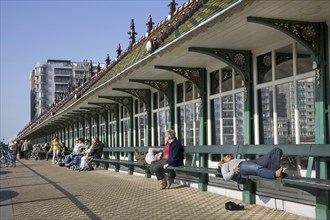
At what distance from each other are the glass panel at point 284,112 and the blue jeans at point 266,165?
1.09 metres

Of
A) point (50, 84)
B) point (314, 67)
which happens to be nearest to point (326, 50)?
point (314, 67)

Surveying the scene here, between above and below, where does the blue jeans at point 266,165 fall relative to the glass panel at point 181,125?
below

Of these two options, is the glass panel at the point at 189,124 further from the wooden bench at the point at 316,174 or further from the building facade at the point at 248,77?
the wooden bench at the point at 316,174

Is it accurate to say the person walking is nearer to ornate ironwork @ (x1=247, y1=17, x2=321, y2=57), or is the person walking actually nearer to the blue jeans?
the blue jeans

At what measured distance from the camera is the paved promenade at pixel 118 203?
7879mm

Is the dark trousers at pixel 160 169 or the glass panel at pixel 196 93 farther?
the glass panel at pixel 196 93

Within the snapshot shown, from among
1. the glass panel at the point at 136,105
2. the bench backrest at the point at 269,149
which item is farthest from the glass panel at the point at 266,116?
the glass panel at the point at 136,105

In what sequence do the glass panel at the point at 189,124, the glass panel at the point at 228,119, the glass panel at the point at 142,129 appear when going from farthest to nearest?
1. the glass panel at the point at 142,129
2. the glass panel at the point at 189,124
3. the glass panel at the point at 228,119

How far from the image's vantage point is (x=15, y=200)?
10359 millimetres

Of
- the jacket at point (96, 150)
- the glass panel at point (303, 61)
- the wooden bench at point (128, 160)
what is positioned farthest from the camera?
the jacket at point (96, 150)

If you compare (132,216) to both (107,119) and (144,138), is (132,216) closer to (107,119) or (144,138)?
(144,138)

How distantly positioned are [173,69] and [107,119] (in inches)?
432

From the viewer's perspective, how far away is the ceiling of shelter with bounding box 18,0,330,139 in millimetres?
6512

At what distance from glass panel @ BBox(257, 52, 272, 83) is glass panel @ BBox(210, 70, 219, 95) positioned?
189 cm
